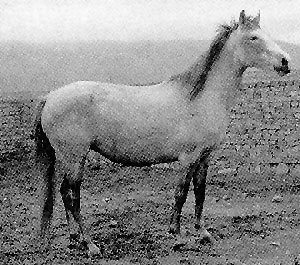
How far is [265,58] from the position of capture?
5.00 metres

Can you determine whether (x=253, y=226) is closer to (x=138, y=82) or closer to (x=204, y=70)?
(x=204, y=70)

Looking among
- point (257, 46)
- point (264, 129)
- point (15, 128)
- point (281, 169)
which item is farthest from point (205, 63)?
point (15, 128)

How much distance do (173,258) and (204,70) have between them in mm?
1671

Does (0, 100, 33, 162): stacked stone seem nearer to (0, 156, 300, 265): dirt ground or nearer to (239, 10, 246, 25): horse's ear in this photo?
(0, 156, 300, 265): dirt ground

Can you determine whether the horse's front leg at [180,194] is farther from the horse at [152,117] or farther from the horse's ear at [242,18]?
the horse's ear at [242,18]

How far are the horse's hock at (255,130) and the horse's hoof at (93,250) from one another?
12.6ft

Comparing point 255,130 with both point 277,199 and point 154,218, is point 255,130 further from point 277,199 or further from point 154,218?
point 154,218

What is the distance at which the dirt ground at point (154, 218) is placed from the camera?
4.93m

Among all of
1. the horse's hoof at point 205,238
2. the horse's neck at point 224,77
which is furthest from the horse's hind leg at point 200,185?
the horse's neck at point 224,77

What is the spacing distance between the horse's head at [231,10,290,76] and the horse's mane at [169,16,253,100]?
0.07 metres

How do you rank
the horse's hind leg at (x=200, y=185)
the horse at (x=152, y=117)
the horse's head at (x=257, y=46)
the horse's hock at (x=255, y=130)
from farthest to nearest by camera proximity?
the horse's hock at (x=255, y=130) < the horse's hind leg at (x=200, y=185) < the horse's head at (x=257, y=46) < the horse at (x=152, y=117)

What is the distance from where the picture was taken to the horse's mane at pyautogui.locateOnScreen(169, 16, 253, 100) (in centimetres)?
508

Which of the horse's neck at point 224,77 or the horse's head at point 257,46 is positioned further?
the horse's neck at point 224,77

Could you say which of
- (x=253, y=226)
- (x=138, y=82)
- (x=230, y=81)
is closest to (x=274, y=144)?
(x=138, y=82)
